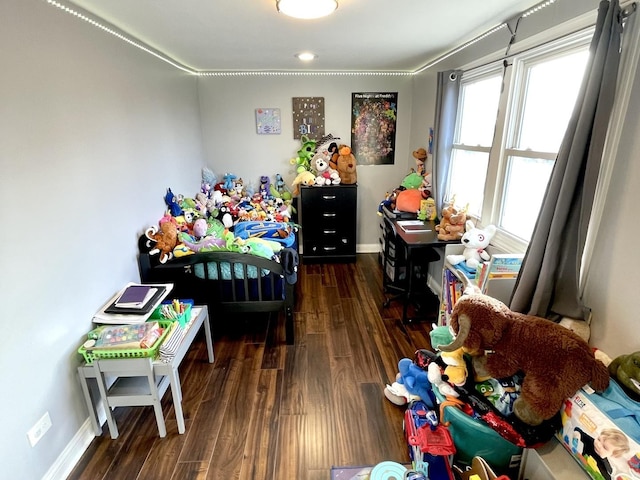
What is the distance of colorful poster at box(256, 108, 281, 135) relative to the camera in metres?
4.13

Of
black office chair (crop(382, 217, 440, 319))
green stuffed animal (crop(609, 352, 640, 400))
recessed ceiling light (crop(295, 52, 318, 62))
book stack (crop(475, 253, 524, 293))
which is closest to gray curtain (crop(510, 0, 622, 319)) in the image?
book stack (crop(475, 253, 524, 293))

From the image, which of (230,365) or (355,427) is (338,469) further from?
(230,365)

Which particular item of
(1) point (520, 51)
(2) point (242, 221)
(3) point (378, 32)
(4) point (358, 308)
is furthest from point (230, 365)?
(1) point (520, 51)

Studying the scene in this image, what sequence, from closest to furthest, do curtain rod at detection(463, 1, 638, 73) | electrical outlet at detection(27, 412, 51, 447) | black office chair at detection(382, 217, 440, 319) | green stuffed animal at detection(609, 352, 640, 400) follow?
1. green stuffed animal at detection(609, 352, 640, 400)
2. curtain rod at detection(463, 1, 638, 73)
3. electrical outlet at detection(27, 412, 51, 447)
4. black office chair at detection(382, 217, 440, 319)

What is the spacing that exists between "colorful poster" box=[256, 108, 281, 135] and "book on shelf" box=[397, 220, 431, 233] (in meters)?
2.04

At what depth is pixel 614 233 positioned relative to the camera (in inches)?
56.7

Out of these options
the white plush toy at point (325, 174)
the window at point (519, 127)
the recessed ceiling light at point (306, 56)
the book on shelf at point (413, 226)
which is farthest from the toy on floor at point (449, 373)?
the recessed ceiling light at point (306, 56)

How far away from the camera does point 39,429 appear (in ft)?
4.95

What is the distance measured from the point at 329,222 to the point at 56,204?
2.87 metres

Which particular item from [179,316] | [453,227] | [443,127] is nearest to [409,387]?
[453,227]

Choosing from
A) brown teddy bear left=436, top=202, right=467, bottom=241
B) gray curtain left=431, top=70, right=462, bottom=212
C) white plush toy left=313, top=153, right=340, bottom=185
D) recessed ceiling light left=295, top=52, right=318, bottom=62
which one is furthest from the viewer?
white plush toy left=313, top=153, right=340, bottom=185

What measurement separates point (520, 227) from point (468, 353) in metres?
1.13

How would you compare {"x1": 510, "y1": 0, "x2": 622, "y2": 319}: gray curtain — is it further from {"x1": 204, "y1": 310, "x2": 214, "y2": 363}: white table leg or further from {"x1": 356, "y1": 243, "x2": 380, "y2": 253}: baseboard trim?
{"x1": 356, "y1": 243, "x2": 380, "y2": 253}: baseboard trim

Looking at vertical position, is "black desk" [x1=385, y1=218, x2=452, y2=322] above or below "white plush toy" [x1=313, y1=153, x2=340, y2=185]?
below
